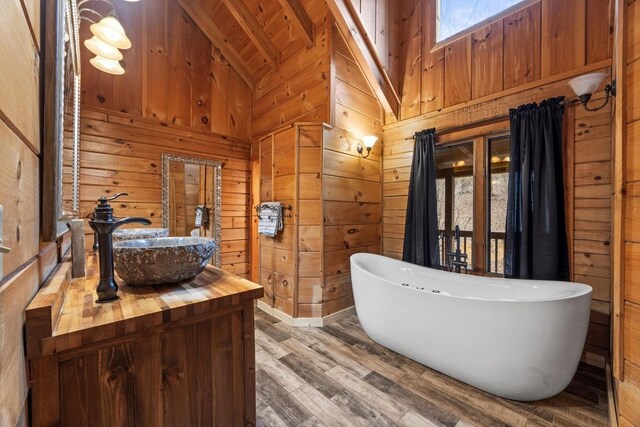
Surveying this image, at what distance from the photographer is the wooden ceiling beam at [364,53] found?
2551 millimetres

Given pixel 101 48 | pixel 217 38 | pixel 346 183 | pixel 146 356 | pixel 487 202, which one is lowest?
pixel 146 356

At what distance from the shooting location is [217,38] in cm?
341

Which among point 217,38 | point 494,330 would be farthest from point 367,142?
point 217,38

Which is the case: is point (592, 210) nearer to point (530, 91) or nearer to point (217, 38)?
point (530, 91)

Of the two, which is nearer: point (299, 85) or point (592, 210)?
point (592, 210)

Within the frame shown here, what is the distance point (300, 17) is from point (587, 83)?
261cm

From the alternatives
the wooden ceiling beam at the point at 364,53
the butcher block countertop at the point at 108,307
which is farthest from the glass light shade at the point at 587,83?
the butcher block countertop at the point at 108,307

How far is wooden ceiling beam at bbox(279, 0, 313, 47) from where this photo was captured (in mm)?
2822

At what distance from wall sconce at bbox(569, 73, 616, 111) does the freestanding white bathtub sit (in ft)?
4.33

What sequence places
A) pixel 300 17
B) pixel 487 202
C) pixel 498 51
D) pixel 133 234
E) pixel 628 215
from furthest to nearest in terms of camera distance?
pixel 300 17 < pixel 487 202 < pixel 498 51 < pixel 133 234 < pixel 628 215

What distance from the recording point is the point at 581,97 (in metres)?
1.93

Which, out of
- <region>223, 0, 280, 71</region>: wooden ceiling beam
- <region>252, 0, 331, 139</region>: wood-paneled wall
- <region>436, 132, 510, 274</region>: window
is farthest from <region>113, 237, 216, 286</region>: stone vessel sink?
<region>223, 0, 280, 71</region>: wooden ceiling beam

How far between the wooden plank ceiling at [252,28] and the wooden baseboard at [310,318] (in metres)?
2.99

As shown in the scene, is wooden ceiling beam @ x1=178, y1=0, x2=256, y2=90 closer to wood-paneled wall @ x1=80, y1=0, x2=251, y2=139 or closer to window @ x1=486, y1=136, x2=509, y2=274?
wood-paneled wall @ x1=80, y1=0, x2=251, y2=139
